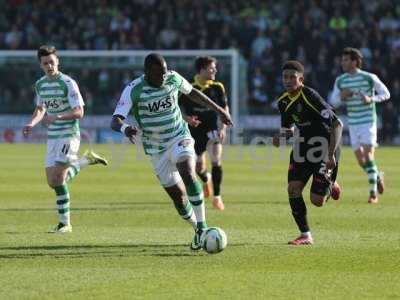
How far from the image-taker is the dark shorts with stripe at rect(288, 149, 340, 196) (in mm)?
11016

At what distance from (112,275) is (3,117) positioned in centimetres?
2644

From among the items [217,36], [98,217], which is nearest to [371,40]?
[217,36]

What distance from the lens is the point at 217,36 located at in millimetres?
37625

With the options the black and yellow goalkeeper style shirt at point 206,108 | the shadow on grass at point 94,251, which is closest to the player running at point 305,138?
the shadow on grass at point 94,251

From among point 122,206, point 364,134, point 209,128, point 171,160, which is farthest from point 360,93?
point 171,160

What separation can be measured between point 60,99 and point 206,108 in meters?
3.70

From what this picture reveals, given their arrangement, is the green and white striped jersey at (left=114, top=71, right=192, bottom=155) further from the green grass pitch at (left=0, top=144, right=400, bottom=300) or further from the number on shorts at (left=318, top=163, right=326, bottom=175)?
the number on shorts at (left=318, top=163, right=326, bottom=175)

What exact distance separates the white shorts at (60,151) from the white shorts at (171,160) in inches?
81.5

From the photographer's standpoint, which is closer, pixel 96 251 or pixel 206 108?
pixel 96 251

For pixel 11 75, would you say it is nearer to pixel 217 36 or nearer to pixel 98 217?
pixel 217 36

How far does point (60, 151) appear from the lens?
1261 cm

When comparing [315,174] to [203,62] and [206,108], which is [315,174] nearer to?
[203,62]

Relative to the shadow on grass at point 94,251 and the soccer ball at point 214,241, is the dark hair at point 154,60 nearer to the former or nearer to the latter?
the soccer ball at point 214,241

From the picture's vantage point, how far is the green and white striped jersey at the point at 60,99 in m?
12.5
